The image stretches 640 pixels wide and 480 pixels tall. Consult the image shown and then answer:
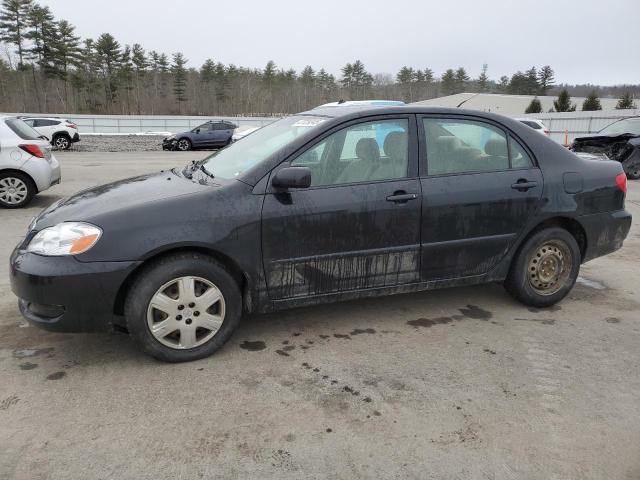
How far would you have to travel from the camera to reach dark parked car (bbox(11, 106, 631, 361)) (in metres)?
3.13

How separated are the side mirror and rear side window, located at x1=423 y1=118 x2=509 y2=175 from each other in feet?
3.32

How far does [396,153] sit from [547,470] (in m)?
2.25

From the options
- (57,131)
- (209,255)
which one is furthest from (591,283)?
(57,131)

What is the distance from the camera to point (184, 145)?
23609mm

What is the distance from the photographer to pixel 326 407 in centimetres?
285

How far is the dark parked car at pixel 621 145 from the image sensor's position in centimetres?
1348

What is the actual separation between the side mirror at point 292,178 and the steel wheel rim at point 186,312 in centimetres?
78

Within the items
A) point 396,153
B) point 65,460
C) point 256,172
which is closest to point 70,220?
point 256,172

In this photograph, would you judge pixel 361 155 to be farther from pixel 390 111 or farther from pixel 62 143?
pixel 62 143

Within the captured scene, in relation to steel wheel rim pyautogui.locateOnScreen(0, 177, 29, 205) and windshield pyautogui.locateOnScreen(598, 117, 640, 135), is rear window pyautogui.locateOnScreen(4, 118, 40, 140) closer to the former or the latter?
steel wheel rim pyautogui.locateOnScreen(0, 177, 29, 205)

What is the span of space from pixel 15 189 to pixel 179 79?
224 ft

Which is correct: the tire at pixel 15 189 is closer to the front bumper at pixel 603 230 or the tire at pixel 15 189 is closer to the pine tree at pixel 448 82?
the front bumper at pixel 603 230

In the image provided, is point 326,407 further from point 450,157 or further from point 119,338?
point 450,157

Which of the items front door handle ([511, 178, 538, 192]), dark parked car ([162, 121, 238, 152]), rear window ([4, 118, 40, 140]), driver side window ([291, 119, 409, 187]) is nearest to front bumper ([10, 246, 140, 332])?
driver side window ([291, 119, 409, 187])
